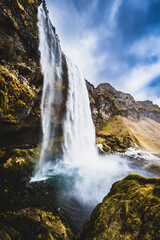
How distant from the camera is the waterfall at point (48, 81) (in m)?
12.3

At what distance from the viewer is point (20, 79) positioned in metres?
8.91

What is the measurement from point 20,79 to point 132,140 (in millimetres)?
33710

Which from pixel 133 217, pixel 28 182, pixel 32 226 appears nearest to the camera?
pixel 133 217

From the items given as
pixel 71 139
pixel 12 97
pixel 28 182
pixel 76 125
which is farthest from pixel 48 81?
pixel 28 182

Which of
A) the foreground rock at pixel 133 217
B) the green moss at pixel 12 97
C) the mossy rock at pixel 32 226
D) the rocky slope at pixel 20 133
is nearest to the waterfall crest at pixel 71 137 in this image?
the rocky slope at pixel 20 133

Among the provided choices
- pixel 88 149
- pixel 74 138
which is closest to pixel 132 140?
pixel 88 149

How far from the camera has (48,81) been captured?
45.9ft

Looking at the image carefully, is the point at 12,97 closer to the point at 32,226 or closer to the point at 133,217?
the point at 32,226

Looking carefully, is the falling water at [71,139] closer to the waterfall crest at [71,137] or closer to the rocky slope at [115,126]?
the waterfall crest at [71,137]

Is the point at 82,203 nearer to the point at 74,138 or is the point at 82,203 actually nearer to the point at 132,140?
the point at 74,138

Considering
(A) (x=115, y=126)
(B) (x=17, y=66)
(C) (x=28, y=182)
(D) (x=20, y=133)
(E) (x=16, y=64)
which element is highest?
(E) (x=16, y=64)

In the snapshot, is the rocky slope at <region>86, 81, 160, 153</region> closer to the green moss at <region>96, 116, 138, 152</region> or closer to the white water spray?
the green moss at <region>96, 116, 138, 152</region>

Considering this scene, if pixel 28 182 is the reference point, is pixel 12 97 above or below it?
above

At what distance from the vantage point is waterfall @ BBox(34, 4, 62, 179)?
1230cm
